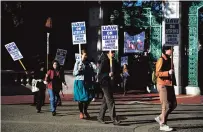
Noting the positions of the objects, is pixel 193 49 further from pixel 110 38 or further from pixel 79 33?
pixel 110 38

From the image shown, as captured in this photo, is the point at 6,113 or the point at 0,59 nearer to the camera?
the point at 6,113

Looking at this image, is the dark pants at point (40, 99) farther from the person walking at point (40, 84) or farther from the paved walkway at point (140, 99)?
the paved walkway at point (140, 99)

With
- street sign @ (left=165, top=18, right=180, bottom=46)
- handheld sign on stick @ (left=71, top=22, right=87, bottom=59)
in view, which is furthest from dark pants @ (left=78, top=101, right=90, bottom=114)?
street sign @ (left=165, top=18, right=180, bottom=46)

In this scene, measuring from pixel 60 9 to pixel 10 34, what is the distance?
3.04 metres

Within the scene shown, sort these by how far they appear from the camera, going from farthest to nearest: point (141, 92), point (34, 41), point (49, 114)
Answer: point (34, 41), point (141, 92), point (49, 114)

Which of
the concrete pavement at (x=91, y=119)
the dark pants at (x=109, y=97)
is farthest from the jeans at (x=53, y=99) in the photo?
the dark pants at (x=109, y=97)

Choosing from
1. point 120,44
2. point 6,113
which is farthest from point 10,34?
point 6,113

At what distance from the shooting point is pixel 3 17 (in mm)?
20281

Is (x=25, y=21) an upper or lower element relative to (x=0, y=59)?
upper

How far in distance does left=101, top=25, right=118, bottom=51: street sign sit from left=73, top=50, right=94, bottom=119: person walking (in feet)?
2.53

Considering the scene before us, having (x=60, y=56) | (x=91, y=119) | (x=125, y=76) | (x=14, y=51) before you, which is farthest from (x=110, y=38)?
(x=125, y=76)

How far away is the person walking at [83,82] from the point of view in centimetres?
1036

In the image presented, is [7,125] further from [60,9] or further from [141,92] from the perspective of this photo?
[60,9]

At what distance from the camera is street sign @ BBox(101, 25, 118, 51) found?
35.8 ft
